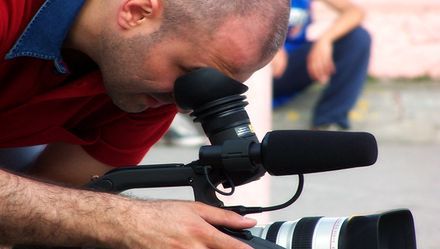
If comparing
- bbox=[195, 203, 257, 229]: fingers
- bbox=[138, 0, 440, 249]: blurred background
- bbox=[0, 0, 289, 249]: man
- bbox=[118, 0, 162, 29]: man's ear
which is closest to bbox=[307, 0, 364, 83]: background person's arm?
bbox=[138, 0, 440, 249]: blurred background

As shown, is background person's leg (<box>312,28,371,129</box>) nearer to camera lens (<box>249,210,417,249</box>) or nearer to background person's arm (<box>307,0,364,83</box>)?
background person's arm (<box>307,0,364,83</box>)

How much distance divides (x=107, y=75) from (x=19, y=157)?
50 cm

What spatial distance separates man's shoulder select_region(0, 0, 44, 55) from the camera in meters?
1.95

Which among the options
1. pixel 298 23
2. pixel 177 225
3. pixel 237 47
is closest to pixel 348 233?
pixel 177 225

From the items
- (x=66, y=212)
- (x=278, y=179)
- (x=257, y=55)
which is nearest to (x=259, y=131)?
(x=257, y=55)

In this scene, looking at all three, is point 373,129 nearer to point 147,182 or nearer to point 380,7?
point 380,7

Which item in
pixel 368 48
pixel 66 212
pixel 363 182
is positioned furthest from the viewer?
pixel 368 48

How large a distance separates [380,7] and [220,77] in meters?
4.68

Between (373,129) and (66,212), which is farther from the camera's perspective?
(373,129)

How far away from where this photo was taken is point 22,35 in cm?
201

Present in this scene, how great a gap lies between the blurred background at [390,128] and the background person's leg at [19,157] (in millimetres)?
1272

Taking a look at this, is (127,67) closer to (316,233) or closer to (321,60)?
(316,233)

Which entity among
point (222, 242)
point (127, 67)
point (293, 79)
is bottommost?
point (293, 79)

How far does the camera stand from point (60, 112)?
7.52ft
